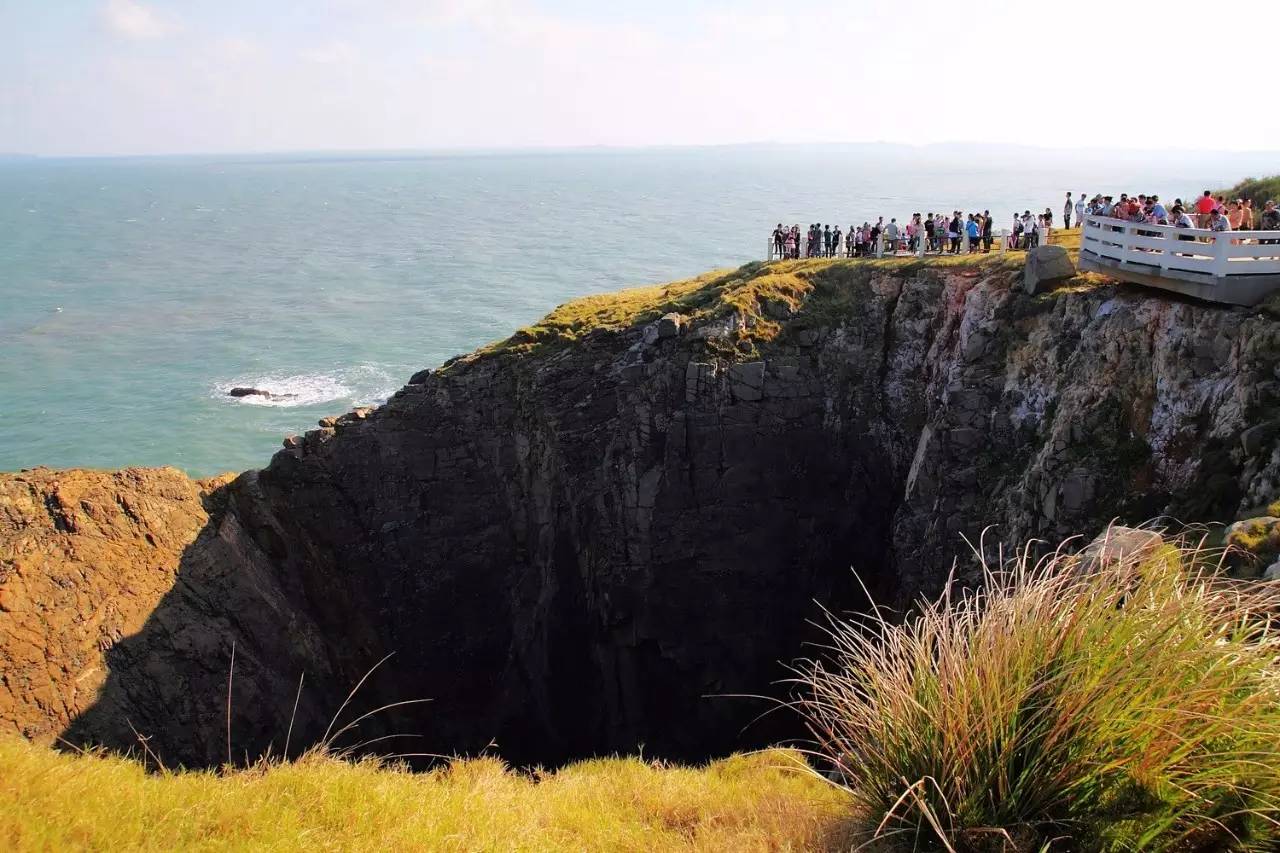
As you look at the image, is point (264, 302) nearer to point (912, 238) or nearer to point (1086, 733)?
point (912, 238)

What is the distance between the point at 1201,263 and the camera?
19.3 meters

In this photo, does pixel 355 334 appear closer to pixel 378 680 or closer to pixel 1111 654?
pixel 378 680

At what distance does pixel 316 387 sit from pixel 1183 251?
54.9 meters

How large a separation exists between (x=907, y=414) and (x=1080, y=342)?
20.5ft

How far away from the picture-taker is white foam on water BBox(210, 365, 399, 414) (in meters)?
60.0

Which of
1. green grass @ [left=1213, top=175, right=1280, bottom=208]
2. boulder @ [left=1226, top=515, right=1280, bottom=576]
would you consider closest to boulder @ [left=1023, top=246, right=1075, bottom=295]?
green grass @ [left=1213, top=175, right=1280, bottom=208]

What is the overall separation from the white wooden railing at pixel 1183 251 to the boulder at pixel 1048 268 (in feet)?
2.63

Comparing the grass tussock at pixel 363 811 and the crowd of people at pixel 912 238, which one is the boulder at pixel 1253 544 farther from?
the crowd of people at pixel 912 238

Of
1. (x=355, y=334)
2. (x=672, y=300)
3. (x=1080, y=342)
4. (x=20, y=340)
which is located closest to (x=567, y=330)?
(x=672, y=300)

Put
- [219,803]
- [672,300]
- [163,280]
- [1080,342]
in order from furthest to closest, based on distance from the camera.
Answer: [163,280] < [672,300] < [1080,342] < [219,803]

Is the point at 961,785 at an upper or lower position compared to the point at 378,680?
upper

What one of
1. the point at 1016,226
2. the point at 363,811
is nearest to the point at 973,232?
the point at 1016,226

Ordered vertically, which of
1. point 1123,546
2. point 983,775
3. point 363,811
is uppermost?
point 1123,546

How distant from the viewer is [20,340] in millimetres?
77938
